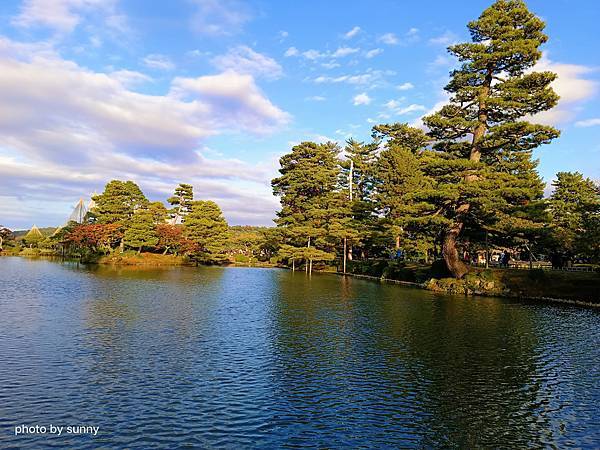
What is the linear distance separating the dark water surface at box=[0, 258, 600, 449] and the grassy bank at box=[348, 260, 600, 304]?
23.0 ft

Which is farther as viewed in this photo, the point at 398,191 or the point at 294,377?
the point at 398,191

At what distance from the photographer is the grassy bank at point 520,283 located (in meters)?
27.1

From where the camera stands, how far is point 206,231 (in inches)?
2537

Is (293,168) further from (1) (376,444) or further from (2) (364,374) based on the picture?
(1) (376,444)

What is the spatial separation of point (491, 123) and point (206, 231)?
4410 centimetres

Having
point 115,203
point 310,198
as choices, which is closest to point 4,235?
point 115,203

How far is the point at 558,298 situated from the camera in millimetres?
27969

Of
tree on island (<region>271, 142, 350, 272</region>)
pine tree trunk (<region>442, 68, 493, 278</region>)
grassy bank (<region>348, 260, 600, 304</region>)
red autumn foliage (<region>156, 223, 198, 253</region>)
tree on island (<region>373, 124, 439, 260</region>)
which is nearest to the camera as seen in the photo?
grassy bank (<region>348, 260, 600, 304</region>)

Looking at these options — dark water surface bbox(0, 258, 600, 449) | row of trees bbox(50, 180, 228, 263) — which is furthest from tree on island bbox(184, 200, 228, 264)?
dark water surface bbox(0, 258, 600, 449)

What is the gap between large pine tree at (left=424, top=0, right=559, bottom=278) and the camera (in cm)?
2869

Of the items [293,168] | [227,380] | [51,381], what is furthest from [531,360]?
[293,168]

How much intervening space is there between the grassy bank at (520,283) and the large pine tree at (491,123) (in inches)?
53.8

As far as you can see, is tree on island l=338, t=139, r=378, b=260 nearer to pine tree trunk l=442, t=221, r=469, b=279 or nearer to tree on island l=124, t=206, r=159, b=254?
pine tree trunk l=442, t=221, r=469, b=279

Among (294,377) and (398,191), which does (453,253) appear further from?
(294,377)
